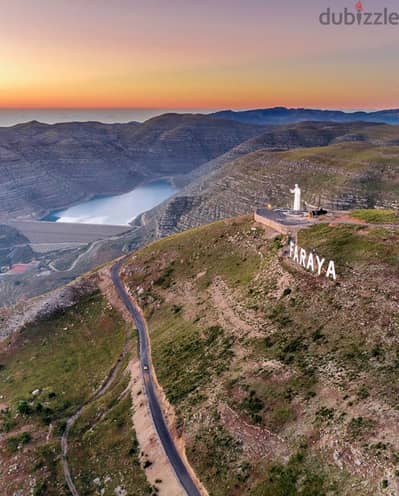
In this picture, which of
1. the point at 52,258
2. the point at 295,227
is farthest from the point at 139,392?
the point at 52,258

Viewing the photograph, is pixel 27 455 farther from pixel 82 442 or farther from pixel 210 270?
pixel 210 270

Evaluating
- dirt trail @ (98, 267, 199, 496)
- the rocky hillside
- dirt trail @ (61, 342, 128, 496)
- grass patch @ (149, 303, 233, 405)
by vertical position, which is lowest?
dirt trail @ (61, 342, 128, 496)

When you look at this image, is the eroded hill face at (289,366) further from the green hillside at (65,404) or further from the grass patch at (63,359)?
the grass patch at (63,359)

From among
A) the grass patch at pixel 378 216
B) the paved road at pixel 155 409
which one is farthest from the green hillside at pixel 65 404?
the grass patch at pixel 378 216

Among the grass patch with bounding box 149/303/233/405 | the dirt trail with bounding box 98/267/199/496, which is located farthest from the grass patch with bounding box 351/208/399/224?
the dirt trail with bounding box 98/267/199/496

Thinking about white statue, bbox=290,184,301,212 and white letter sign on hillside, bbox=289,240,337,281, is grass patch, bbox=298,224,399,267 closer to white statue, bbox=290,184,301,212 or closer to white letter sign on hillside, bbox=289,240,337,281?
white letter sign on hillside, bbox=289,240,337,281

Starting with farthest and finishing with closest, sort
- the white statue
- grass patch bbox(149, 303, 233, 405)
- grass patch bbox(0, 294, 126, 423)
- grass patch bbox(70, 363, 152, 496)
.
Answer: the white statue
grass patch bbox(0, 294, 126, 423)
grass patch bbox(149, 303, 233, 405)
grass patch bbox(70, 363, 152, 496)
